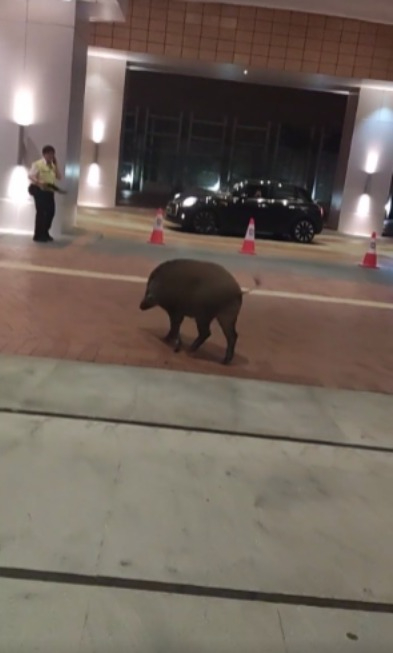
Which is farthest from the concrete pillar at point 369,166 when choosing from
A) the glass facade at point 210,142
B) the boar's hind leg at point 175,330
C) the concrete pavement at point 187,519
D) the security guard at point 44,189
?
the concrete pavement at point 187,519

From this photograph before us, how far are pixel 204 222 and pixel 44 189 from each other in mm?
5364

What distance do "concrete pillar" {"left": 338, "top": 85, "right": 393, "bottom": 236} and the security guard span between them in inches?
430

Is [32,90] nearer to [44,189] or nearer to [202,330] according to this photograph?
[44,189]

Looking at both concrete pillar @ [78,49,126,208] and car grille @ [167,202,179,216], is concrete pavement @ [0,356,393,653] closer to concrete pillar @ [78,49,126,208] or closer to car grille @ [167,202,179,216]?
car grille @ [167,202,179,216]

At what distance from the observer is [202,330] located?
573 cm

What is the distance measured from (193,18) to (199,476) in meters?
16.2

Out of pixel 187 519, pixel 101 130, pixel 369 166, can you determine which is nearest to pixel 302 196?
pixel 369 166

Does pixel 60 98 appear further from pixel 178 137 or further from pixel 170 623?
pixel 178 137

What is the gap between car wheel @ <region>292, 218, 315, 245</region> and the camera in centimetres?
1616

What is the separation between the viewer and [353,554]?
9.89 ft

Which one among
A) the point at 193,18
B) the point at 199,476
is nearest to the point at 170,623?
the point at 199,476

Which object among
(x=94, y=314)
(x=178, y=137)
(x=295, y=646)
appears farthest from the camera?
(x=178, y=137)

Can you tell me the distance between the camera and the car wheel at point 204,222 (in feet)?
51.6

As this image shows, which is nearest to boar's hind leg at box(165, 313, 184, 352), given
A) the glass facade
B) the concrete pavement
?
the concrete pavement
